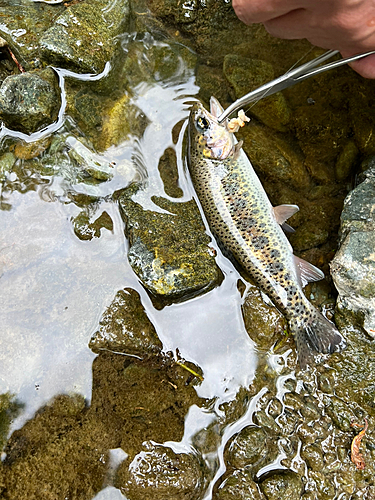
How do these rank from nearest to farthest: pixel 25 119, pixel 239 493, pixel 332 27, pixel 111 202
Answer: pixel 332 27
pixel 239 493
pixel 25 119
pixel 111 202

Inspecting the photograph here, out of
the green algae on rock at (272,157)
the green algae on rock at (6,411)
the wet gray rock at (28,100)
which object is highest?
the wet gray rock at (28,100)

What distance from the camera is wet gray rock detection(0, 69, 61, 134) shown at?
3.23 m

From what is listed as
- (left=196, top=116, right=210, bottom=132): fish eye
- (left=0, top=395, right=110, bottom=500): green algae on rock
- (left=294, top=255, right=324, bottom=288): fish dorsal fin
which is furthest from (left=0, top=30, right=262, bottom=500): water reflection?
(left=294, top=255, right=324, bottom=288): fish dorsal fin

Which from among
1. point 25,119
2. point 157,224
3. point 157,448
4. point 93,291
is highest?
point 25,119

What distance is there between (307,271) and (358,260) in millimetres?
460

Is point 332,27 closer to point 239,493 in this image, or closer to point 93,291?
point 93,291

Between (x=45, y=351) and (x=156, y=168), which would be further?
(x=156, y=168)

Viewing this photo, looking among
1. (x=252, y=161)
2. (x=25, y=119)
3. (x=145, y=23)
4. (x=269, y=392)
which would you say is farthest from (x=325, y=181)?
(x=25, y=119)

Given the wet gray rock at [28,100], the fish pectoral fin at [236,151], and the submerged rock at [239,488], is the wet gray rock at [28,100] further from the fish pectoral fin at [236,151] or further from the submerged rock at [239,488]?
the submerged rock at [239,488]

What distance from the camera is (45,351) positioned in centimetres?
320

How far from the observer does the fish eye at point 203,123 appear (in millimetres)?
3404

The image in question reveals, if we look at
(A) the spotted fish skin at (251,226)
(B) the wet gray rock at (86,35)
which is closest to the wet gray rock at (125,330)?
(A) the spotted fish skin at (251,226)

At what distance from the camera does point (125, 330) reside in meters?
3.24

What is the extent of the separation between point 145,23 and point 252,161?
71.1 inches
